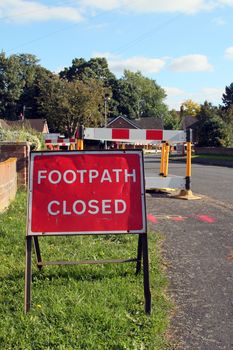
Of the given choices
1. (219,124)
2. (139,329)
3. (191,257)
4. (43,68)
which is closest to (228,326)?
(139,329)

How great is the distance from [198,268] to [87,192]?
5.76ft

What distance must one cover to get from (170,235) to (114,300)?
→ 2973mm

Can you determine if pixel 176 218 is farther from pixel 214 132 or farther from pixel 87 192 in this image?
pixel 214 132

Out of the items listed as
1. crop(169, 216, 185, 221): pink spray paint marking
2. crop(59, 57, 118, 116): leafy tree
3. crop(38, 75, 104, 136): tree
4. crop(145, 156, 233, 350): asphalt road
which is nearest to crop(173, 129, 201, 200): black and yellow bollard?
crop(145, 156, 233, 350): asphalt road

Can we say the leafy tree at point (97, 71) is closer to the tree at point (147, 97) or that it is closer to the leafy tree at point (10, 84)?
the tree at point (147, 97)

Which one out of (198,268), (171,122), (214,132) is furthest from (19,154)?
(171,122)

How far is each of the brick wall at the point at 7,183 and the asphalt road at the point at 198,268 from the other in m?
2.38

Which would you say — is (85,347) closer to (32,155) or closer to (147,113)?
(32,155)

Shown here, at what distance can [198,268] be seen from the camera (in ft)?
17.6

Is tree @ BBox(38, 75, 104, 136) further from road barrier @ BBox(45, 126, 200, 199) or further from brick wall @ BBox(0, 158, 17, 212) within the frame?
brick wall @ BBox(0, 158, 17, 212)

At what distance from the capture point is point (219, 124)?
4888 cm

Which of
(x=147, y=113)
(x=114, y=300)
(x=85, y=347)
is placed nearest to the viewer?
(x=85, y=347)

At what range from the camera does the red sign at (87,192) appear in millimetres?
4301

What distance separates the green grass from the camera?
11.5ft
